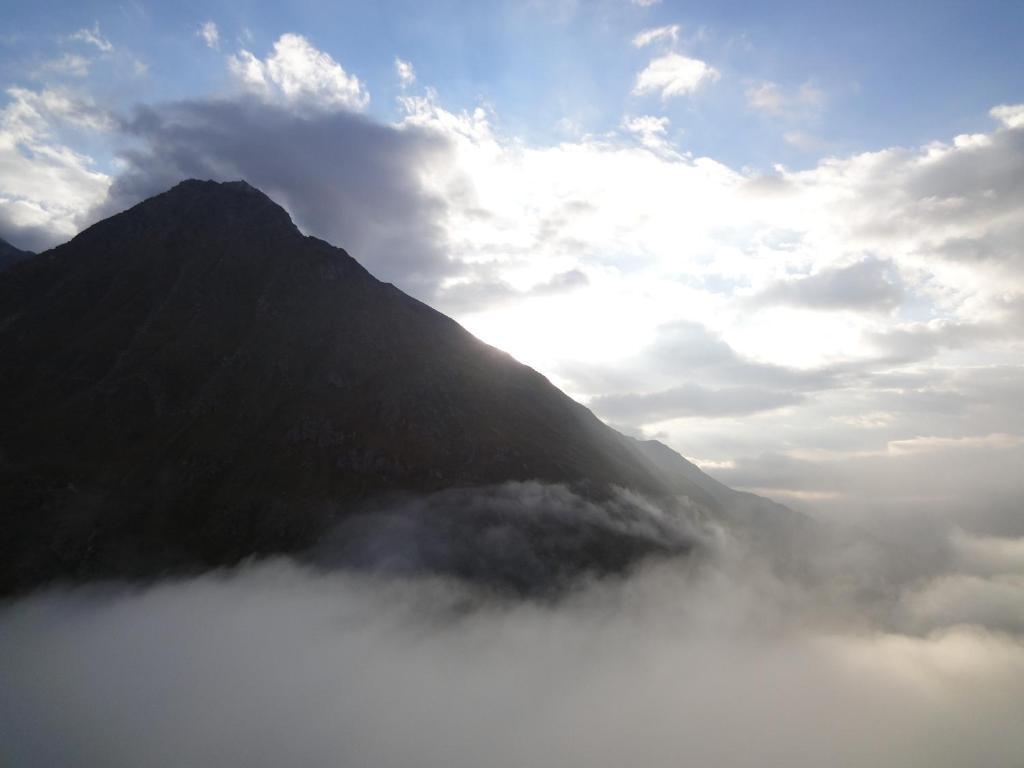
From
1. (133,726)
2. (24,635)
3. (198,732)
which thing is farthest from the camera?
(198,732)

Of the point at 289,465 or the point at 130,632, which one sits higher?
the point at 289,465

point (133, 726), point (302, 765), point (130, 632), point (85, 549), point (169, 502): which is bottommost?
point (302, 765)

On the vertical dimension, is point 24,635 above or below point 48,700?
above

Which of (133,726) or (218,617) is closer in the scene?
(133,726)

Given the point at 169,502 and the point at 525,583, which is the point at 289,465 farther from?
the point at 525,583

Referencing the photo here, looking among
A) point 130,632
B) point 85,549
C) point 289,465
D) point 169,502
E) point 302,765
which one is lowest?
point 302,765

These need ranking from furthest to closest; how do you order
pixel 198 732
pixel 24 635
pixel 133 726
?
pixel 198 732 < pixel 133 726 < pixel 24 635

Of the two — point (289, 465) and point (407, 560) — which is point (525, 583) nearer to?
point (407, 560)

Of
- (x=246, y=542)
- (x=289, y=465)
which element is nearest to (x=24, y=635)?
(x=246, y=542)

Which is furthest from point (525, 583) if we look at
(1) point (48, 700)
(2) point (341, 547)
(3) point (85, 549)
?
(1) point (48, 700)
